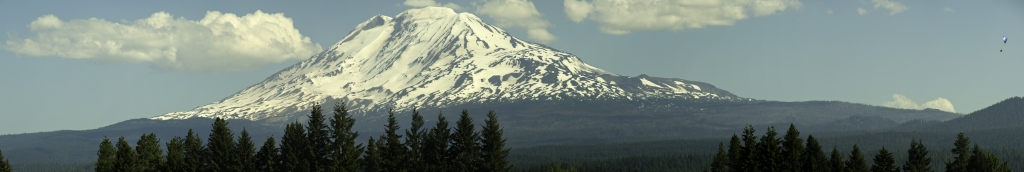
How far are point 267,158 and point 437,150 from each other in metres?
12.2

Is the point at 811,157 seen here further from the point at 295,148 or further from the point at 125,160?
the point at 125,160

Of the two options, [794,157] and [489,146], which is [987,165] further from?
[489,146]

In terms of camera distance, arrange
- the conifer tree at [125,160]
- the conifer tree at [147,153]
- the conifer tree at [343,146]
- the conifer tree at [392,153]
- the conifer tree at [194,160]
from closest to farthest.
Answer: the conifer tree at [343,146]
the conifer tree at [392,153]
the conifer tree at [194,160]
the conifer tree at [125,160]
the conifer tree at [147,153]

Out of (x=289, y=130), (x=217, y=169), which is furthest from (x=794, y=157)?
(x=217, y=169)

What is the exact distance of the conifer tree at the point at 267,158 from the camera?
85.9 m

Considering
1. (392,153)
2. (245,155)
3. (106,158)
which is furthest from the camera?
(106,158)

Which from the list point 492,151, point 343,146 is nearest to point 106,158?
point 343,146

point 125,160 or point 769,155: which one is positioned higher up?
point 125,160

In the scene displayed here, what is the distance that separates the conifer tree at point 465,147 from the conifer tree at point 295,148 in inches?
397

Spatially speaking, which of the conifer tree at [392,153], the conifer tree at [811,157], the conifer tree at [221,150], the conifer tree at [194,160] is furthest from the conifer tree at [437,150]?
the conifer tree at [811,157]

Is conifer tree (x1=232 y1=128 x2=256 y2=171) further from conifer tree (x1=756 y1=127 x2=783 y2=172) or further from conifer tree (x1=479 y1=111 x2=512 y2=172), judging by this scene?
conifer tree (x1=756 y1=127 x2=783 y2=172)

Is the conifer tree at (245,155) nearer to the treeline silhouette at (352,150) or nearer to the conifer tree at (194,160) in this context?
the treeline silhouette at (352,150)

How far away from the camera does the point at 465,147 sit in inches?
3324

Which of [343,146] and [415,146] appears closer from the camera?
[343,146]
